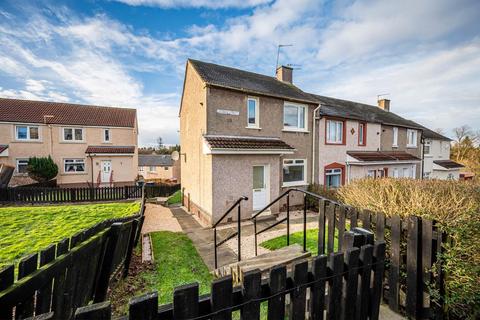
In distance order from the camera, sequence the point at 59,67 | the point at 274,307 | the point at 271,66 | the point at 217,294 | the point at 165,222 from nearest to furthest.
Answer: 1. the point at 217,294
2. the point at 274,307
3. the point at 165,222
4. the point at 59,67
5. the point at 271,66

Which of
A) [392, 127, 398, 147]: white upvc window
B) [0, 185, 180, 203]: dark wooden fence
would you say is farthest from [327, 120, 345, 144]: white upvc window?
[0, 185, 180, 203]: dark wooden fence

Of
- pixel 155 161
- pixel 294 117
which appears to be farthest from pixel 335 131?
pixel 155 161

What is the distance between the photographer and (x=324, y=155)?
14.0 metres

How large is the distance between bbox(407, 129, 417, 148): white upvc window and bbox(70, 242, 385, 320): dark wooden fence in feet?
77.7

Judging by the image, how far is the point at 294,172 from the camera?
1276cm

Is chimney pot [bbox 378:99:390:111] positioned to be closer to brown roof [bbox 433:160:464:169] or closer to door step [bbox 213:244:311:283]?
brown roof [bbox 433:160:464:169]

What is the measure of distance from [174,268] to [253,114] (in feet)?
26.9

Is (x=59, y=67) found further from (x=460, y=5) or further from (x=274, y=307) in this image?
(x=460, y=5)

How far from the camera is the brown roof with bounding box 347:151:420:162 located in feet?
50.0

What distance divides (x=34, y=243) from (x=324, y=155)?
46.0 ft

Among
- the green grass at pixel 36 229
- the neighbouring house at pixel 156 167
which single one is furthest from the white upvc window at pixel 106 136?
the neighbouring house at pixel 156 167

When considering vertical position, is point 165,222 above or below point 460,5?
below

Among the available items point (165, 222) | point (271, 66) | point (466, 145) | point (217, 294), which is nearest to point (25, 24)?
point (165, 222)

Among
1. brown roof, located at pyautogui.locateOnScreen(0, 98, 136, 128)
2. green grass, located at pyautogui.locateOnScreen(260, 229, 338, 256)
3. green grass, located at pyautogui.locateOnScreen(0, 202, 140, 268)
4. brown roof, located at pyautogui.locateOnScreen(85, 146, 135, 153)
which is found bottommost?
green grass, located at pyautogui.locateOnScreen(260, 229, 338, 256)
